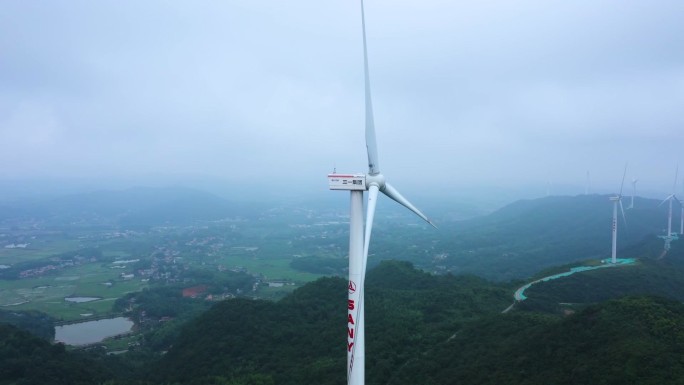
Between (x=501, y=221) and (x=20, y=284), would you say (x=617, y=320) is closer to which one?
(x=20, y=284)

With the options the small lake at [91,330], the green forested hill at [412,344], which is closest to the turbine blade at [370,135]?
the green forested hill at [412,344]

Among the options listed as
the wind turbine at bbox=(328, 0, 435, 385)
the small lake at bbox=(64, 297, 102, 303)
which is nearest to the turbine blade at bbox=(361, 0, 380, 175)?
the wind turbine at bbox=(328, 0, 435, 385)

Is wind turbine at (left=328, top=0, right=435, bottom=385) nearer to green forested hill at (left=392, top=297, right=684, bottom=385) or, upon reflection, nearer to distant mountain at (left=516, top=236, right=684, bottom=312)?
green forested hill at (left=392, top=297, right=684, bottom=385)

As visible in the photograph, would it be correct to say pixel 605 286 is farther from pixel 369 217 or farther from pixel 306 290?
pixel 369 217

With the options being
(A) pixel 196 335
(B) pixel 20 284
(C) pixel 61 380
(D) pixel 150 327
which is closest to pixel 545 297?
(A) pixel 196 335

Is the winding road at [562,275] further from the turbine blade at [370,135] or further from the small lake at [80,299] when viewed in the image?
the small lake at [80,299]

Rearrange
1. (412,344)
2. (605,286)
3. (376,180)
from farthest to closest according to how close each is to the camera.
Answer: (605,286) → (412,344) → (376,180)

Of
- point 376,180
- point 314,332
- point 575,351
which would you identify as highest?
point 376,180

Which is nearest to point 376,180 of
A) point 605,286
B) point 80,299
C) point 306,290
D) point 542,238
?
Result: point 306,290
